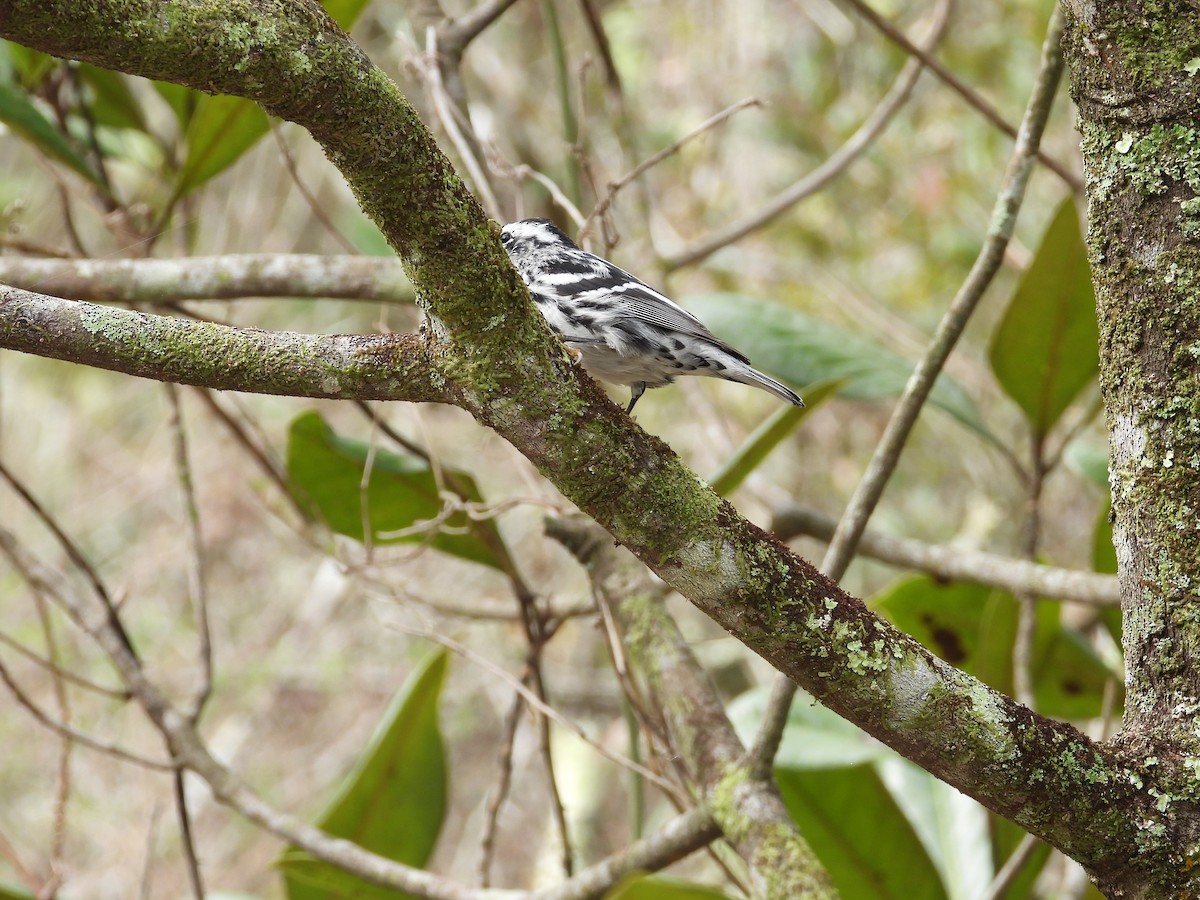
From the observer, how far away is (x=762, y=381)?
9.30 feet

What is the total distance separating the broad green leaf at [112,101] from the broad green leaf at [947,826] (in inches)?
118

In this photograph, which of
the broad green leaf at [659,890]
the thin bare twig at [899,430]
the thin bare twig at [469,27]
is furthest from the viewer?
the thin bare twig at [469,27]

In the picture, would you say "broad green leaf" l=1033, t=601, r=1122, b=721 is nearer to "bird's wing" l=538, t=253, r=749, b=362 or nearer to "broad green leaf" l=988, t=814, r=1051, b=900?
"broad green leaf" l=988, t=814, r=1051, b=900

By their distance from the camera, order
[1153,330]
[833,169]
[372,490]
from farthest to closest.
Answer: [833,169] < [372,490] < [1153,330]

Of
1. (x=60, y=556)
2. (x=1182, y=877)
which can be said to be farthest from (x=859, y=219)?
(x=1182, y=877)

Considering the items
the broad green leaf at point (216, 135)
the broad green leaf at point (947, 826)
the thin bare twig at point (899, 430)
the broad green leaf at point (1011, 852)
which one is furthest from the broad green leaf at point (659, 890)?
the broad green leaf at point (216, 135)

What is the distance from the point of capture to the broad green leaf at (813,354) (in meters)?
3.13

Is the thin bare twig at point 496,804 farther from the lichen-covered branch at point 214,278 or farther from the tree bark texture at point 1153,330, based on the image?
the tree bark texture at point 1153,330

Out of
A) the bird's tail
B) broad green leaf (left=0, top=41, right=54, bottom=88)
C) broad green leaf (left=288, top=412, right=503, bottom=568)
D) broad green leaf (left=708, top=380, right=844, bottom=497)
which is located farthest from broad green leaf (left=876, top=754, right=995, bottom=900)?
broad green leaf (left=0, top=41, right=54, bottom=88)

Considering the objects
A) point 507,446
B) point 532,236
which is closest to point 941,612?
point 532,236

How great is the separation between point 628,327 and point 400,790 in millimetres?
1310

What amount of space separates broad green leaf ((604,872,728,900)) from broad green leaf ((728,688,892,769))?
15.9 inches

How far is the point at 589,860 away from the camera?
6203 millimetres

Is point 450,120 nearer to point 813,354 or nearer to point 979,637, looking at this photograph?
point 813,354
